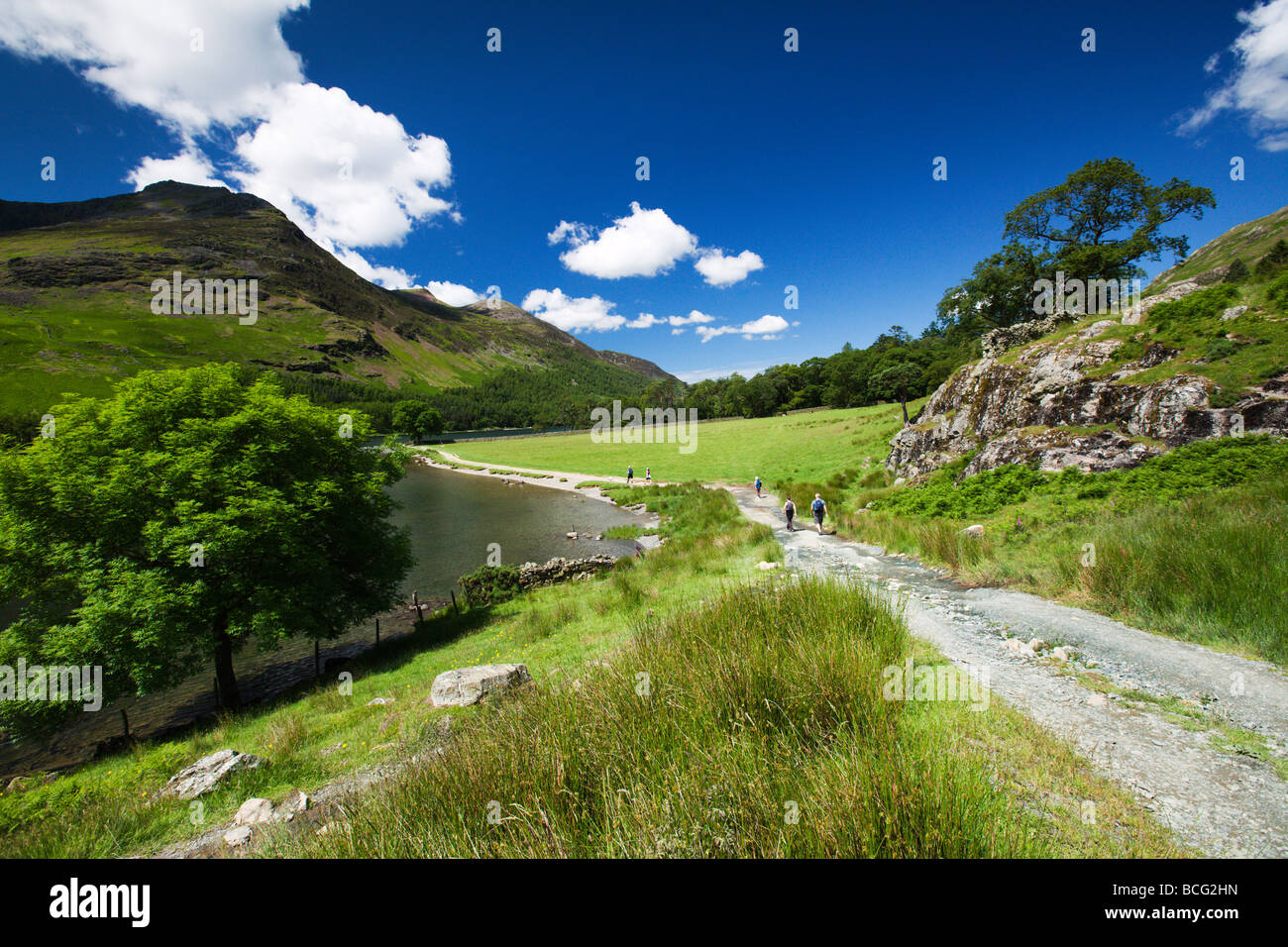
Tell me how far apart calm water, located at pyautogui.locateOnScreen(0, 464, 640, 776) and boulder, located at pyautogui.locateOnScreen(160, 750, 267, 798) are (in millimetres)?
7607

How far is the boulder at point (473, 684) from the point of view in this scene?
745cm

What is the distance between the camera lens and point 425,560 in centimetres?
2589

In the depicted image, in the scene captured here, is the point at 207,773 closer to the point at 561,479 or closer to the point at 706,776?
the point at 706,776

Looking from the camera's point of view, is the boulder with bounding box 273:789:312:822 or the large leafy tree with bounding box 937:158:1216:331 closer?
the boulder with bounding box 273:789:312:822

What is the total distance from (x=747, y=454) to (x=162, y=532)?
157 feet

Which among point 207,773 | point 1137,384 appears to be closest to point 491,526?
point 207,773

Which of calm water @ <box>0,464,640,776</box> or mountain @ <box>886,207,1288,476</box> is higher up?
mountain @ <box>886,207,1288,476</box>

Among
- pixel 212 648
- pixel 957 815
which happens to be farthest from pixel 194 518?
pixel 957 815

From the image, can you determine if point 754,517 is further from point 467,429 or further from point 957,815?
point 467,429

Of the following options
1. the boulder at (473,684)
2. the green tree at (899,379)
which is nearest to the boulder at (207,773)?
the boulder at (473,684)

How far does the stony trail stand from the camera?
11.0 ft

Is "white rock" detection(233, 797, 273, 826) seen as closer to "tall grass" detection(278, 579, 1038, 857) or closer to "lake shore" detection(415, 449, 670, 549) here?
"tall grass" detection(278, 579, 1038, 857)

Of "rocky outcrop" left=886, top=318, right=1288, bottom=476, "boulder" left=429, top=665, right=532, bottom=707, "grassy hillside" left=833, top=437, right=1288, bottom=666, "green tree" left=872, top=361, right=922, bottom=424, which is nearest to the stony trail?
"grassy hillside" left=833, top=437, right=1288, bottom=666
